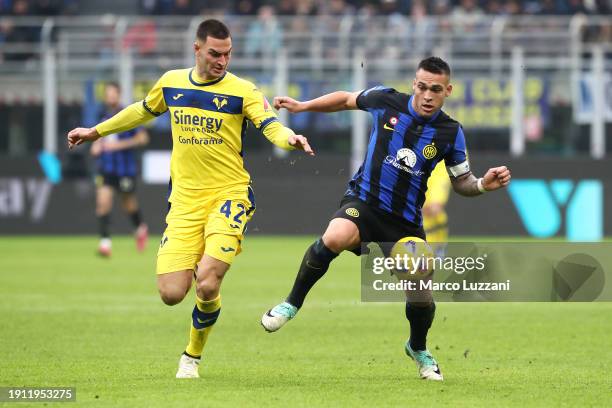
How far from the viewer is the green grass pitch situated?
24.8 feet

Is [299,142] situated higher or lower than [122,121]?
higher

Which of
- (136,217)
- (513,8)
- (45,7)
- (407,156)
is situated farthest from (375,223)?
(45,7)

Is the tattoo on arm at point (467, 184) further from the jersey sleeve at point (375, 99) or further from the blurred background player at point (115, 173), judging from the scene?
the blurred background player at point (115, 173)

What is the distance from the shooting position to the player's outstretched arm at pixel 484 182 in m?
7.81

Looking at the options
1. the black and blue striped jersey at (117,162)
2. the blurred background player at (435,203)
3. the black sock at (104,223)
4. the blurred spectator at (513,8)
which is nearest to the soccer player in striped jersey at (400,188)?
the blurred background player at (435,203)

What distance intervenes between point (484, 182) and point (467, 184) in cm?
27

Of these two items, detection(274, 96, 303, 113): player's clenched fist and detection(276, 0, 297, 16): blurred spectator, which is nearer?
detection(274, 96, 303, 113): player's clenched fist

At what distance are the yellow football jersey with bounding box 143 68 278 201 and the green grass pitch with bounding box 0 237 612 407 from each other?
54.0 inches

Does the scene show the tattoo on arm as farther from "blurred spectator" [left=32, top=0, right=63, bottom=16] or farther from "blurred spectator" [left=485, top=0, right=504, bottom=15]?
"blurred spectator" [left=32, top=0, right=63, bottom=16]

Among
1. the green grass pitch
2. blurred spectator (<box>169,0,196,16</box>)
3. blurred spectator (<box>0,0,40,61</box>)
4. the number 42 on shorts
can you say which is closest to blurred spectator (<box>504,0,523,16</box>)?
blurred spectator (<box>169,0,196,16</box>)

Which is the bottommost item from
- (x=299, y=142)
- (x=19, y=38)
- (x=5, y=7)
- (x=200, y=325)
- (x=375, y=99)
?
(x=19, y=38)

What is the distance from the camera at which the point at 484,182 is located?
314 inches

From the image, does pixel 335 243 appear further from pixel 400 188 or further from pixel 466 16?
pixel 466 16

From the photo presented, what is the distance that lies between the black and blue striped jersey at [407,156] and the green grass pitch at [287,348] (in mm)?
1215
